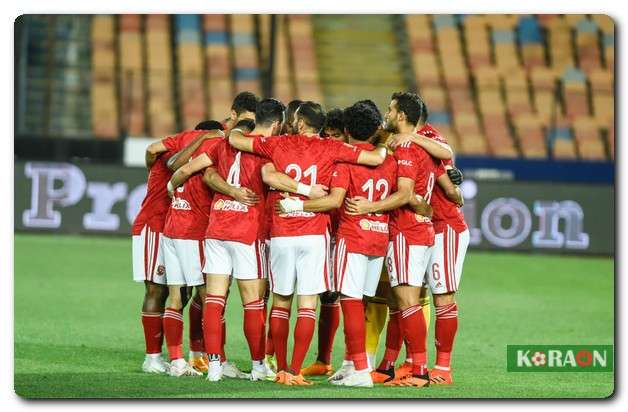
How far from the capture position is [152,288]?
8859mm

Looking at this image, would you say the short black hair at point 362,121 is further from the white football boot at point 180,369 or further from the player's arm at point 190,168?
the white football boot at point 180,369

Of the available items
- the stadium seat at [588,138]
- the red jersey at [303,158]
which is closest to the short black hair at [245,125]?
the red jersey at [303,158]

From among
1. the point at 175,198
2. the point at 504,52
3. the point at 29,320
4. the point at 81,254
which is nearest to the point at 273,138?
the point at 175,198

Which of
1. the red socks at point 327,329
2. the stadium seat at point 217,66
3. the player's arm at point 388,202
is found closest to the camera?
the player's arm at point 388,202

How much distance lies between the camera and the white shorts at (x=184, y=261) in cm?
856

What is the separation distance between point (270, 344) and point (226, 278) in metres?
0.84

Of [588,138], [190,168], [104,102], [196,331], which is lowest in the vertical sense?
[196,331]

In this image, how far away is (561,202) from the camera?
1872cm

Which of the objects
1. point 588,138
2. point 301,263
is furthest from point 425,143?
point 588,138

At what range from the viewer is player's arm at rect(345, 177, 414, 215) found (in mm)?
8219

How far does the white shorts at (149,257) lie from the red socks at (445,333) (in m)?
1.92

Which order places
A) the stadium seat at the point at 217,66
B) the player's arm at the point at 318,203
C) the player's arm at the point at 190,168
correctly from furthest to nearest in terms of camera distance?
1. the stadium seat at the point at 217,66
2. the player's arm at the point at 190,168
3. the player's arm at the point at 318,203

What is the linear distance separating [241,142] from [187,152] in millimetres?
563

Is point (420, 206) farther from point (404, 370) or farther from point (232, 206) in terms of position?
point (232, 206)
